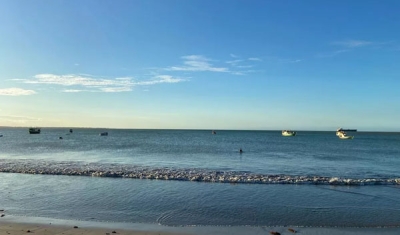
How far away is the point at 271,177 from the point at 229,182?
3.72 meters

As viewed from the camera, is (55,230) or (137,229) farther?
(137,229)

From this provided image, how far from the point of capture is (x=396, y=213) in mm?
13305

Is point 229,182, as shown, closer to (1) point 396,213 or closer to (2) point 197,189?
(2) point 197,189

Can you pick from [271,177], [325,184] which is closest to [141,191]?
[271,177]

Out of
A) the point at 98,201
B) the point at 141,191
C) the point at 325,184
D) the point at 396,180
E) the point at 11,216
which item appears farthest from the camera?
the point at 396,180

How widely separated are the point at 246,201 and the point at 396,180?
1361 cm

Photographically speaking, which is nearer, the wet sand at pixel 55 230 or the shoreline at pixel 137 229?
the wet sand at pixel 55 230

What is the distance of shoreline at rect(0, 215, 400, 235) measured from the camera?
10.3m

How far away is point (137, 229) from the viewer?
10602 mm

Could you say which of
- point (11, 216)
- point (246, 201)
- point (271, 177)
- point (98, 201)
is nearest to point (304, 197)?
point (246, 201)

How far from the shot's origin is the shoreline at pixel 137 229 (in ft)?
33.8

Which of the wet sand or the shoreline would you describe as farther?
the shoreline

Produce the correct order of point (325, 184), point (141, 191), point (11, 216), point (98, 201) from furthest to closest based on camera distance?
point (325, 184), point (141, 191), point (98, 201), point (11, 216)

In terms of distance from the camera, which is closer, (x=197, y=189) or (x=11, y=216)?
(x=11, y=216)
